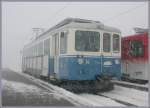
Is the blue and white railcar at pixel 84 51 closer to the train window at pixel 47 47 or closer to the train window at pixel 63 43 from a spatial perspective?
the train window at pixel 63 43

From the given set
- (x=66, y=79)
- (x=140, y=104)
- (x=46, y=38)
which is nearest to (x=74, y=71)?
(x=66, y=79)

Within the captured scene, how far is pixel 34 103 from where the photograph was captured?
1037 cm

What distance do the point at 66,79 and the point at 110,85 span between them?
2055mm

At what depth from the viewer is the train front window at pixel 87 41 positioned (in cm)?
1390

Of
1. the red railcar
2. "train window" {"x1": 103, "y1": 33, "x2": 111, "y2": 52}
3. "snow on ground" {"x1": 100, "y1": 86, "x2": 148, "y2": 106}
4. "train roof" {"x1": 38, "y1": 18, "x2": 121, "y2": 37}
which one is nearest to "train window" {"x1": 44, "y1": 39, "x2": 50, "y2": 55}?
"train roof" {"x1": 38, "y1": 18, "x2": 121, "y2": 37}

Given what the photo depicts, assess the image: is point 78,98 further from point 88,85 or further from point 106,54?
point 106,54

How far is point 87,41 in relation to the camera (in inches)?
555

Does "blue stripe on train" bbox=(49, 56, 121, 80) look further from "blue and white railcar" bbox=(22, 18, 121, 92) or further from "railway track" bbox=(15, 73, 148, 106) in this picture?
"railway track" bbox=(15, 73, 148, 106)

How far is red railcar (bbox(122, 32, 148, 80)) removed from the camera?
54.4 ft

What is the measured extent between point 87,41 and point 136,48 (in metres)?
4.03

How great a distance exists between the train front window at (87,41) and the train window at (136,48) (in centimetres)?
330

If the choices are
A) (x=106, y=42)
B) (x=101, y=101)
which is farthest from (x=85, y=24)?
(x=101, y=101)

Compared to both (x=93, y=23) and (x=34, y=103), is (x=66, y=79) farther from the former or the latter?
(x=34, y=103)

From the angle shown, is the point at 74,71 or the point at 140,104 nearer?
the point at 140,104
